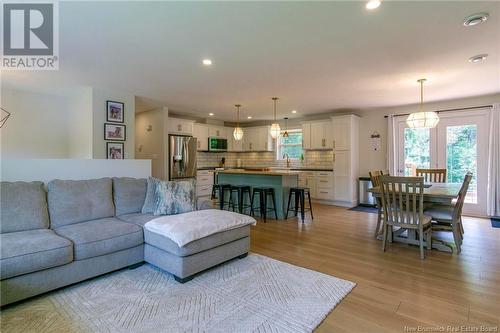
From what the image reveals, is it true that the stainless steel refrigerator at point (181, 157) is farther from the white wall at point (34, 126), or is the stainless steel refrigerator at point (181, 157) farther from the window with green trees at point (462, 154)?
the window with green trees at point (462, 154)

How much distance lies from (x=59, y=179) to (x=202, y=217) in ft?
6.17

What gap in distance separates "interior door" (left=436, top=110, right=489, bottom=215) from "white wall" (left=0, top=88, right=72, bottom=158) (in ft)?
26.1

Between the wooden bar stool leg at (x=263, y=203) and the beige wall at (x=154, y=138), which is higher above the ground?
the beige wall at (x=154, y=138)

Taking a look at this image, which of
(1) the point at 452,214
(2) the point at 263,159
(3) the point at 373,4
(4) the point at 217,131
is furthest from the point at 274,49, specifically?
(2) the point at 263,159

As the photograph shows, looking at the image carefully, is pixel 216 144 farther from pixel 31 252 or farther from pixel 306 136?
pixel 31 252

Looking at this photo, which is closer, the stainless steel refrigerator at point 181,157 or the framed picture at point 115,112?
the framed picture at point 115,112

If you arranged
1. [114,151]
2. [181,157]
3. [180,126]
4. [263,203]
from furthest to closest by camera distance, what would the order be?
[180,126], [181,157], [263,203], [114,151]

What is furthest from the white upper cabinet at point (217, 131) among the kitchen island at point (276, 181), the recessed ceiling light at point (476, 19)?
the recessed ceiling light at point (476, 19)

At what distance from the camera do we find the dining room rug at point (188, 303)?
72.7 inches

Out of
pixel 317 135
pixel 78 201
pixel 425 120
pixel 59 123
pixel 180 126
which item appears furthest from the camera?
pixel 317 135

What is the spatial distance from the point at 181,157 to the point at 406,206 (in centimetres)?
522

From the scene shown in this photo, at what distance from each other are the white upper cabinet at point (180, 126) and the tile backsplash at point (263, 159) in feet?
3.35

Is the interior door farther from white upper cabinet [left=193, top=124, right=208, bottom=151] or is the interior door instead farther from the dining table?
white upper cabinet [left=193, top=124, right=208, bottom=151]

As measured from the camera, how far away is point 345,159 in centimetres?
657
